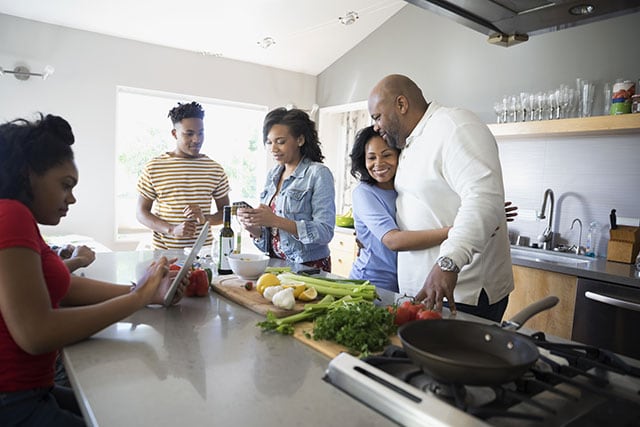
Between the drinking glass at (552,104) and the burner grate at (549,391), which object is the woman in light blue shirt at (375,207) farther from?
the drinking glass at (552,104)

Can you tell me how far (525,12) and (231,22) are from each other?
3283mm

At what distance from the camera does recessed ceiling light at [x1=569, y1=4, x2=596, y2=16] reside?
145 centimetres

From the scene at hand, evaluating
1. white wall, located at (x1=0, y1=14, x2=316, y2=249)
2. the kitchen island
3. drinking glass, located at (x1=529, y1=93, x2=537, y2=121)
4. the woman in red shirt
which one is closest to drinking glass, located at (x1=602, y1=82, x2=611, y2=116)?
drinking glass, located at (x1=529, y1=93, x2=537, y2=121)

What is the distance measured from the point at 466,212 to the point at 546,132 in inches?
82.3

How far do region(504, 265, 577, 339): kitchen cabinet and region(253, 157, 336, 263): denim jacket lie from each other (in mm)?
1415

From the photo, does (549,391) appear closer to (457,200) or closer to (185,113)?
(457,200)

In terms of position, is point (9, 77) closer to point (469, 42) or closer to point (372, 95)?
point (372, 95)

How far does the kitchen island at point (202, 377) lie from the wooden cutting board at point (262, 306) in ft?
0.09

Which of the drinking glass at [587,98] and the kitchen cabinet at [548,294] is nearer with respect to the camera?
the kitchen cabinet at [548,294]

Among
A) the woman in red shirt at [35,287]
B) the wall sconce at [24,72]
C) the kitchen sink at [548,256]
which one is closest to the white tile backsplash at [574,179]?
the kitchen sink at [548,256]

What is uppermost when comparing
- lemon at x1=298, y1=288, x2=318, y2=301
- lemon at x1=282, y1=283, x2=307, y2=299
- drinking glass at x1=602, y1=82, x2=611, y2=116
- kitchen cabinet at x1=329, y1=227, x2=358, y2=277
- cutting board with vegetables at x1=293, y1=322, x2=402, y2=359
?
drinking glass at x1=602, y1=82, x2=611, y2=116

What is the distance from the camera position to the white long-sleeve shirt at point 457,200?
4.66ft

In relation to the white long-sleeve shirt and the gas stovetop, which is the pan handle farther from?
the white long-sleeve shirt

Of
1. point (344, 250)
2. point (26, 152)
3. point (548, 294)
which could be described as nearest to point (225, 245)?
point (26, 152)
